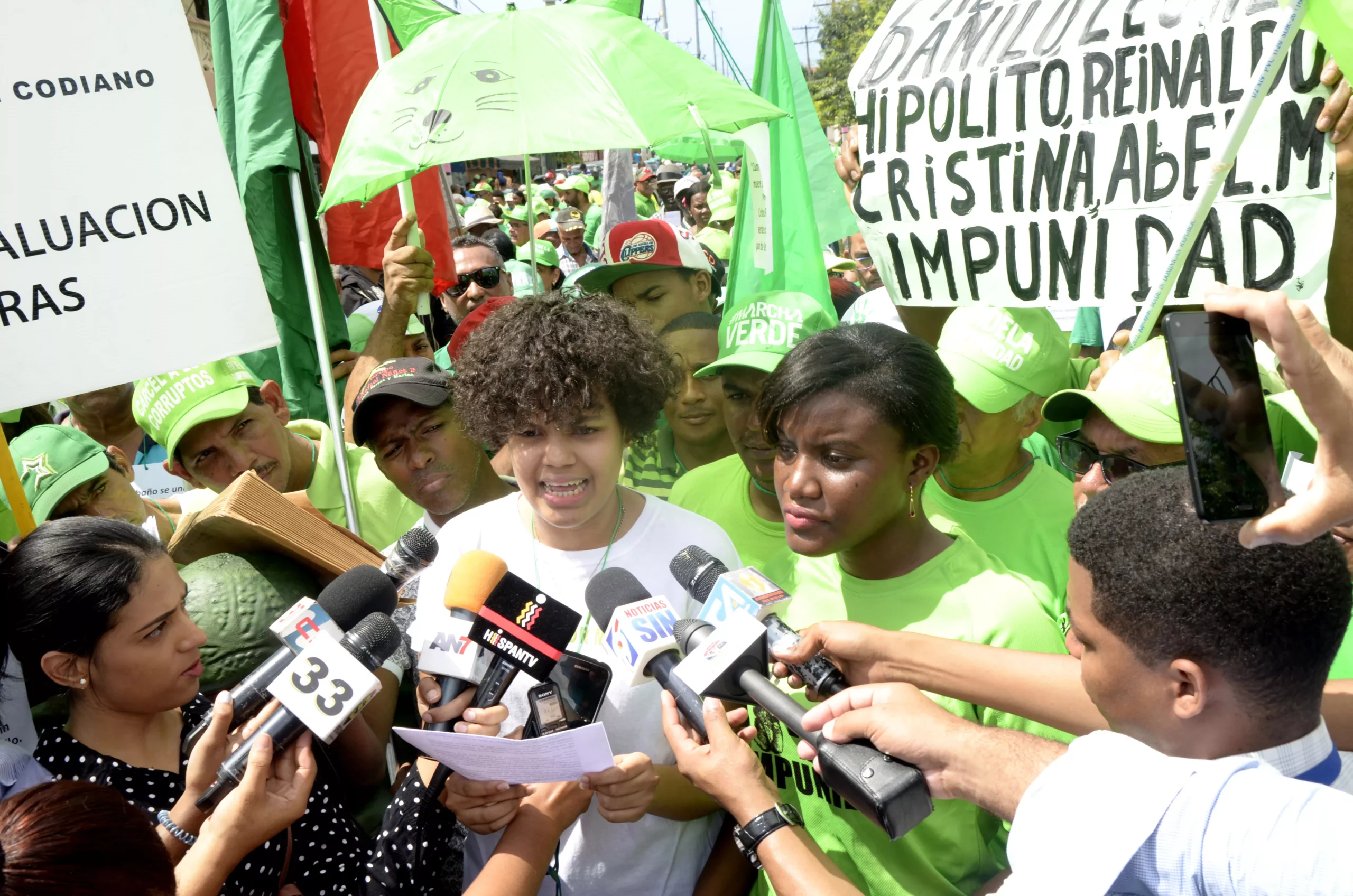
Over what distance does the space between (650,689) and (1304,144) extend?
7.48ft

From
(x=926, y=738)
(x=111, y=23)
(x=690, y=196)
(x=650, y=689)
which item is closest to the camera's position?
(x=926, y=738)

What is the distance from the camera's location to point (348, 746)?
2.62 m

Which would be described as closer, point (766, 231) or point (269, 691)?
point (269, 691)

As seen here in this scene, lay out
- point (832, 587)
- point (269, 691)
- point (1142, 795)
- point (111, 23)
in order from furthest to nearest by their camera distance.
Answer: point (111, 23), point (832, 587), point (269, 691), point (1142, 795)

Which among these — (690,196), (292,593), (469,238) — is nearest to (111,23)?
(292,593)

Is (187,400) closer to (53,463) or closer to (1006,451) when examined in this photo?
(53,463)

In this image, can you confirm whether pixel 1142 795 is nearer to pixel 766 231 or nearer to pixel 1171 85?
pixel 1171 85

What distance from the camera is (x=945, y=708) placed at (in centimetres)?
212

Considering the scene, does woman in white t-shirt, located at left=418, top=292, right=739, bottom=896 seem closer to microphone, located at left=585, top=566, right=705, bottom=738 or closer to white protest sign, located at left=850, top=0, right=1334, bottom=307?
microphone, located at left=585, top=566, right=705, bottom=738

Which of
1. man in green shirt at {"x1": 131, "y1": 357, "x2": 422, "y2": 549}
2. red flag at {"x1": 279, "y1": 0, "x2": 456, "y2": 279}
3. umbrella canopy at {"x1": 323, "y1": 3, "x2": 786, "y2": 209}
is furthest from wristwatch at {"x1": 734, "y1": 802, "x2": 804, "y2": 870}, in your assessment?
red flag at {"x1": 279, "y1": 0, "x2": 456, "y2": 279}

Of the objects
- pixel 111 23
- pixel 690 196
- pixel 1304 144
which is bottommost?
pixel 690 196

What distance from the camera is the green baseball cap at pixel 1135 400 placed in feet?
9.41

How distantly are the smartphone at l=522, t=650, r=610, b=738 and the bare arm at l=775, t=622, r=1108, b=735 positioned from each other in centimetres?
36

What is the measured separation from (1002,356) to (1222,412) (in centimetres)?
219
